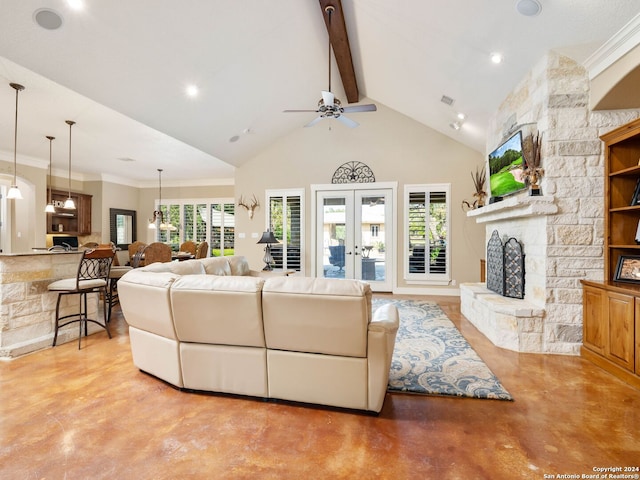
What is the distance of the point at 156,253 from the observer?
543 cm

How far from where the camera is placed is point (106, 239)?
320 inches

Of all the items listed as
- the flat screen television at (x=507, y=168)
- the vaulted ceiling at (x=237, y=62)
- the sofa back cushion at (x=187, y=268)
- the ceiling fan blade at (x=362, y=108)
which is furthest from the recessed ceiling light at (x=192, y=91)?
the flat screen television at (x=507, y=168)

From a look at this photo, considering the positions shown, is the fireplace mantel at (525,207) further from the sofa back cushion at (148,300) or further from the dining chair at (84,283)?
the dining chair at (84,283)

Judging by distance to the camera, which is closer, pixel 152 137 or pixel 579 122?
pixel 579 122

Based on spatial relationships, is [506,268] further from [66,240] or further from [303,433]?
[66,240]

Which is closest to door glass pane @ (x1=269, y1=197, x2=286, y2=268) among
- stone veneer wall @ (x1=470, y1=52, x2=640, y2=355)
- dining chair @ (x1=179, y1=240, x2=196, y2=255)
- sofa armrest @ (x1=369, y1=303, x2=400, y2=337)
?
dining chair @ (x1=179, y1=240, x2=196, y2=255)

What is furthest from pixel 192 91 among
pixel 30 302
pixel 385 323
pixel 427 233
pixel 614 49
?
pixel 427 233

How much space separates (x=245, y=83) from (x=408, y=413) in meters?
4.57

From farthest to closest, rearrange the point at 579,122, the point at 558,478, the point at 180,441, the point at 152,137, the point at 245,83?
the point at 152,137, the point at 245,83, the point at 579,122, the point at 180,441, the point at 558,478

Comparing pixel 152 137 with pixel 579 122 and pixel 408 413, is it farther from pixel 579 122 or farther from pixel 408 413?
pixel 579 122

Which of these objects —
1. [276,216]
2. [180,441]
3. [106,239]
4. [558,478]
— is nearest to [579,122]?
[558,478]

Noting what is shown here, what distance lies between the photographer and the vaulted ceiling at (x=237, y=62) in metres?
2.90

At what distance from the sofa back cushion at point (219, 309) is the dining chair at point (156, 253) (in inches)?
140

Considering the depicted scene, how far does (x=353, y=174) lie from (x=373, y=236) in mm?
1338
